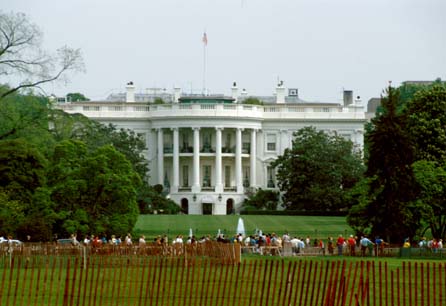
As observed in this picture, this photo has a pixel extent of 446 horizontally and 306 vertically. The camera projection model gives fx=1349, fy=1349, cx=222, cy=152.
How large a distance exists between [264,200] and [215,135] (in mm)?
14911

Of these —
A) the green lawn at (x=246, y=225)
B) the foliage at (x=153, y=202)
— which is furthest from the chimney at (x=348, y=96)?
the green lawn at (x=246, y=225)

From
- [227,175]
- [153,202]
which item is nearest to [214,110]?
[227,175]

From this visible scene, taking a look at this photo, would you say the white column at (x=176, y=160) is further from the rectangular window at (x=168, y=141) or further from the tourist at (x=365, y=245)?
the tourist at (x=365, y=245)

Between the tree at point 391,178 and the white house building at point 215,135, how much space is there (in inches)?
2422

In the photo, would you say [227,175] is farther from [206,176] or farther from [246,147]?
[246,147]

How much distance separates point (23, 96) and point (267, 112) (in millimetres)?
64526

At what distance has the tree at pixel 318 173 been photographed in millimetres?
107188

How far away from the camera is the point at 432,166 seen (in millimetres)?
66812

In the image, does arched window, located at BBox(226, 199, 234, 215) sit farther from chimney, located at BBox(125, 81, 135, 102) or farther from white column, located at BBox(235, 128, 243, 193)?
chimney, located at BBox(125, 81, 135, 102)

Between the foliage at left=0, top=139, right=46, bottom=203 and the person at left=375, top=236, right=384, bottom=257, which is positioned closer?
Result: the person at left=375, top=236, right=384, bottom=257

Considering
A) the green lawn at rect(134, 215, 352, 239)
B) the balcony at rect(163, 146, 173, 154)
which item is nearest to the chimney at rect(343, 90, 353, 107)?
the balcony at rect(163, 146, 173, 154)

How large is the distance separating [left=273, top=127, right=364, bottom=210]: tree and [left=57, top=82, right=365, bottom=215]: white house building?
12.3 m

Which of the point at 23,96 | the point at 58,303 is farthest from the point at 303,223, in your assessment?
the point at 58,303

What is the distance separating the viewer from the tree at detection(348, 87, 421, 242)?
6097cm
